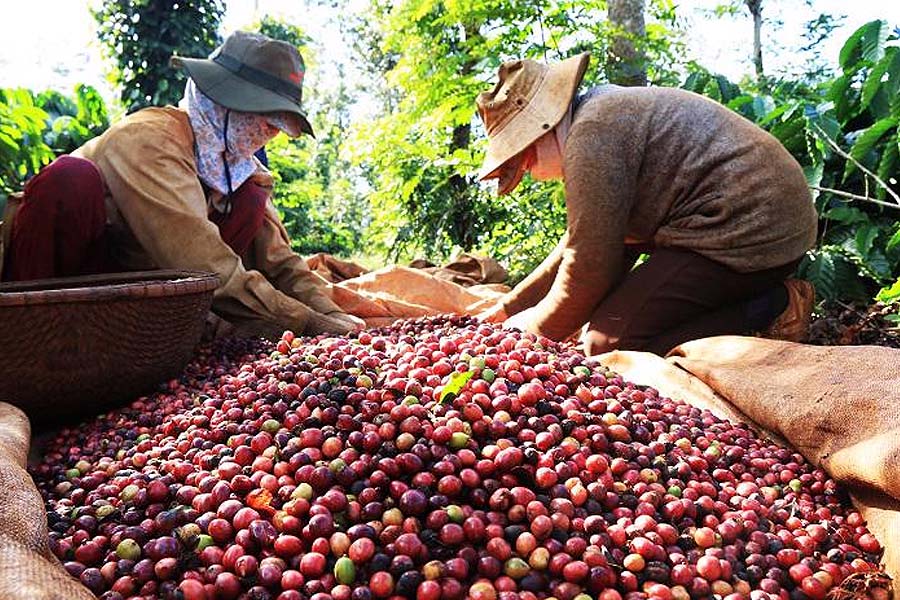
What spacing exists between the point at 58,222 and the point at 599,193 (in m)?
1.93

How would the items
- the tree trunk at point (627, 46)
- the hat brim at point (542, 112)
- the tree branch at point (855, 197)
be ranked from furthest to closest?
the tree trunk at point (627, 46)
the tree branch at point (855, 197)
the hat brim at point (542, 112)

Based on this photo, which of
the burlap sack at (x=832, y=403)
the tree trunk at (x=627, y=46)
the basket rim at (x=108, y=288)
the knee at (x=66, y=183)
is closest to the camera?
the burlap sack at (x=832, y=403)

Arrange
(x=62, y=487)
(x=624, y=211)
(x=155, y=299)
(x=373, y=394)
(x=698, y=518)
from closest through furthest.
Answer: (x=698, y=518), (x=62, y=487), (x=373, y=394), (x=155, y=299), (x=624, y=211)

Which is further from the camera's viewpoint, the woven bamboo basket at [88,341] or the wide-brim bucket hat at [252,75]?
the wide-brim bucket hat at [252,75]

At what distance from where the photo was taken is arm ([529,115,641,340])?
2527 mm

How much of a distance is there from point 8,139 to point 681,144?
13.0ft

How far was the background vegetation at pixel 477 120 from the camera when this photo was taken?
12.4 ft

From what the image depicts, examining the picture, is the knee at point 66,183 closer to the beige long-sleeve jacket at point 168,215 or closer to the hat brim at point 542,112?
the beige long-sleeve jacket at point 168,215

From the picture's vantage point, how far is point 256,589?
3.96ft

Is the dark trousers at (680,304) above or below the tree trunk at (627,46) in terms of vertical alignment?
below

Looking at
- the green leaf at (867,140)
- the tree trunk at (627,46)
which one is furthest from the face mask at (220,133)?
the tree trunk at (627,46)

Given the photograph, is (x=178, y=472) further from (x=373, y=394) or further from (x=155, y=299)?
(x=155, y=299)

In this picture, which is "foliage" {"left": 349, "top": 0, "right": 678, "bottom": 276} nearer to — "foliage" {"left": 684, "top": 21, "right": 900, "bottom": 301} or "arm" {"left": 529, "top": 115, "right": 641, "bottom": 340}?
"foliage" {"left": 684, "top": 21, "right": 900, "bottom": 301}

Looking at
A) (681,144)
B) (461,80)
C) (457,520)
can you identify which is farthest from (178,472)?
(461,80)
